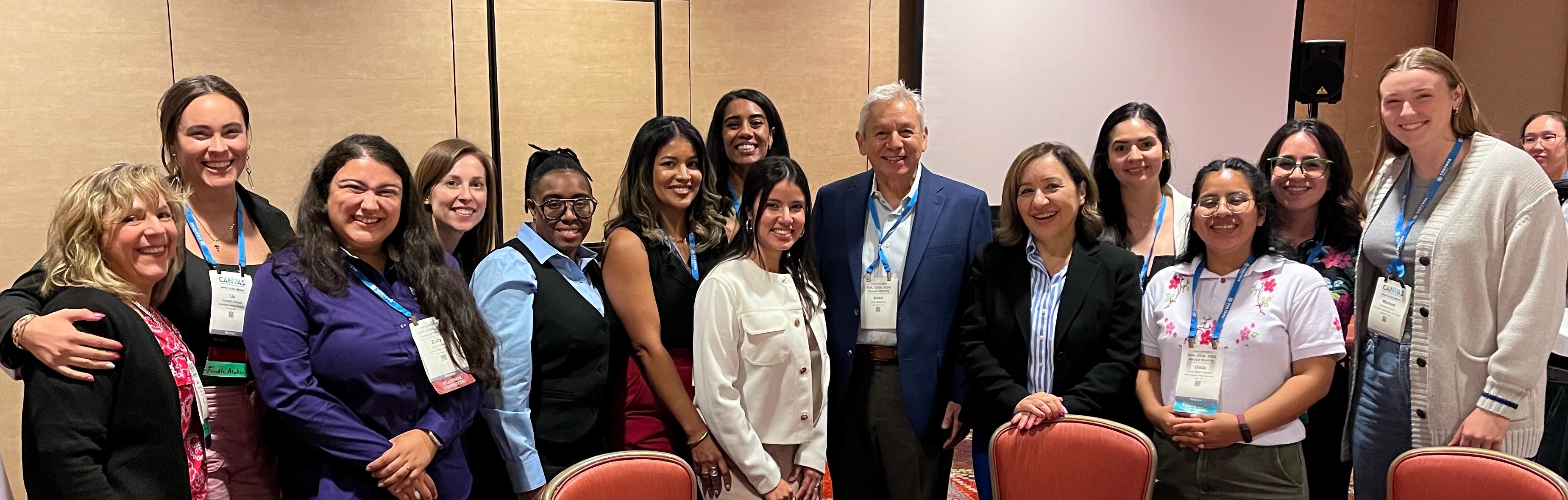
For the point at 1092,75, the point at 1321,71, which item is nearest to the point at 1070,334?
the point at 1321,71

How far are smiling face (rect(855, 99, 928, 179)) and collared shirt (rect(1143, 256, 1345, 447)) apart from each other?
2.73 ft

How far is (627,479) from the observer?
2057 millimetres

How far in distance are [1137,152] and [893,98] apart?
0.78m

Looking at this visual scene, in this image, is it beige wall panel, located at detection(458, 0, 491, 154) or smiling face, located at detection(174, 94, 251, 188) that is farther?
beige wall panel, located at detection(458, 0, 491, 154)

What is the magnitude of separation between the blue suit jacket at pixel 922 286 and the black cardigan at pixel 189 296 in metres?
1.42

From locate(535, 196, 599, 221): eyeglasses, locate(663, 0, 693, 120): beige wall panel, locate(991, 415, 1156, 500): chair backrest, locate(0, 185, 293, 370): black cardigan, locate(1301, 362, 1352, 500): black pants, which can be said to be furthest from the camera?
locate(663, 0, 693, 120): beige wall panel

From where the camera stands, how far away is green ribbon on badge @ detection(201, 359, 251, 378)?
2.18 metres

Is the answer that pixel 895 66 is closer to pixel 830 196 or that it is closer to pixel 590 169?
pixel 590 169

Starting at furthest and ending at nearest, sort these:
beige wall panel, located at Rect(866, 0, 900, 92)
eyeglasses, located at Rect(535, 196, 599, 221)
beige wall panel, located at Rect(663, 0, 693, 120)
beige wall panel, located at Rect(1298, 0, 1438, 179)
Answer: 1. beige wall panel, located at Rect(1298, 0, 1438, 179)
2. beige wall panel, located at Rect(866, 0, 900, 92)
3. beige wall panel, located at Rect(663, 0, 693, 120)
4. eyeglasses, located at Rect(535, 196, 599, 221)

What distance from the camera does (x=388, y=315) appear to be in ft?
6.81

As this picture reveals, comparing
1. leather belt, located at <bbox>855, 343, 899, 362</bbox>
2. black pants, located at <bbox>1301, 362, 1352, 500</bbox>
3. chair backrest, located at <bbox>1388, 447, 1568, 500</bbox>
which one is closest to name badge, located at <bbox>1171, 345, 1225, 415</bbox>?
chair backrest, located at <bbox>1388, 447, 1568, 500</bbox>

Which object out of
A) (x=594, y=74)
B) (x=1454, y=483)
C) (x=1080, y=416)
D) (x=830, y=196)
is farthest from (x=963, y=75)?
(x=1454, y=483)

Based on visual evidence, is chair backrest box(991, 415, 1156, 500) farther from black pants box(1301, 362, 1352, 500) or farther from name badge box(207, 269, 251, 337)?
name badge box(207, 269, 251, 337)

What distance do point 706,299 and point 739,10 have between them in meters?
2.51
